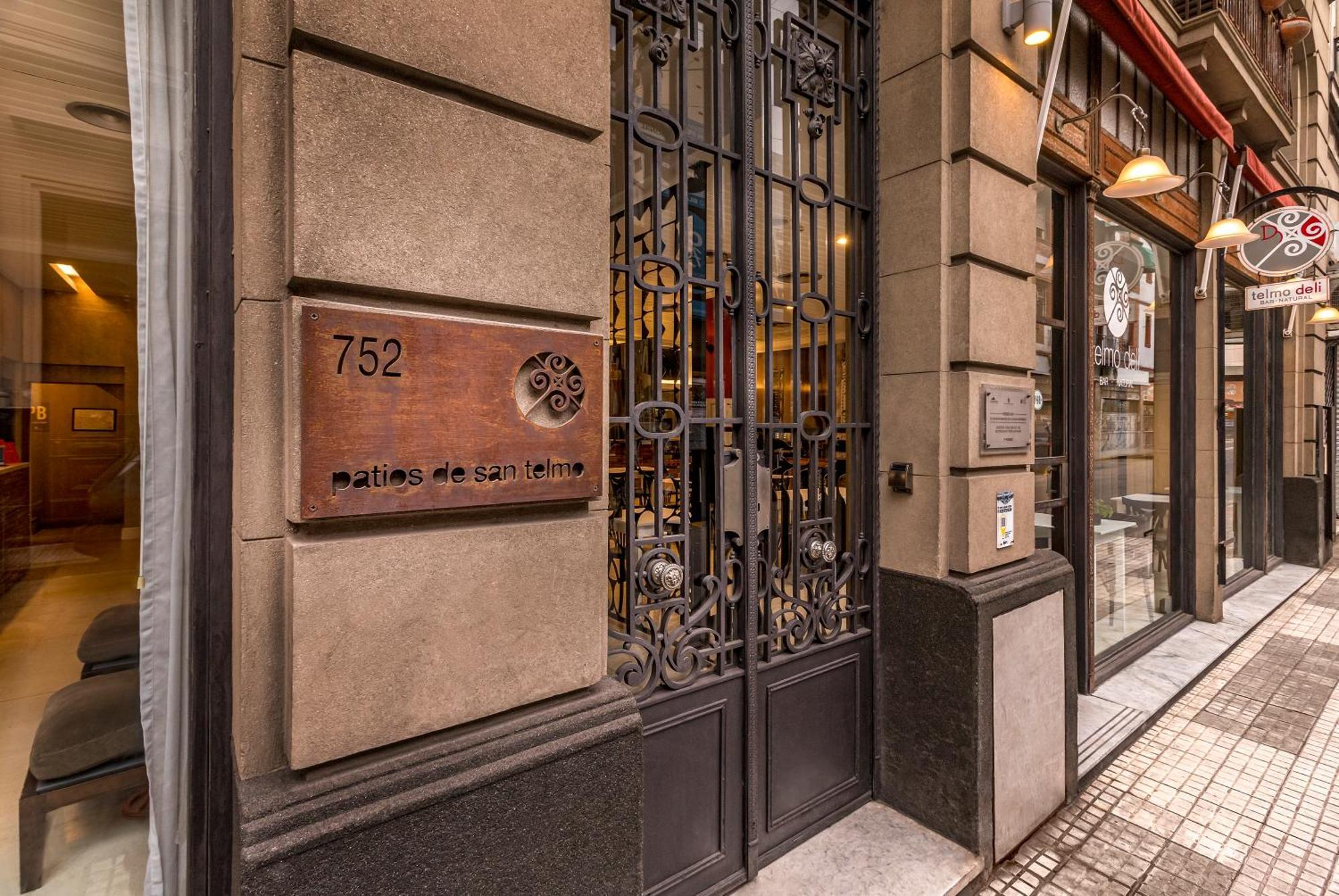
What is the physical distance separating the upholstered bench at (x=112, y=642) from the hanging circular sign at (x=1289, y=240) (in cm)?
973

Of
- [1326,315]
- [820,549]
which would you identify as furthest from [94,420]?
[1326,315]

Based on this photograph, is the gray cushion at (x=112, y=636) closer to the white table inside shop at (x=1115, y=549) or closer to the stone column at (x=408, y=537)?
the stone column at (x=408, y=537)

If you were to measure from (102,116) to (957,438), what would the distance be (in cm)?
358

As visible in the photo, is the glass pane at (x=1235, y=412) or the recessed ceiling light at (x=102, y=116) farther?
the glass pane at (x=1235, y=412)

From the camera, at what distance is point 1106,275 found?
18.4ft

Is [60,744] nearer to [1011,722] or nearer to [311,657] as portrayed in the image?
[311,657]

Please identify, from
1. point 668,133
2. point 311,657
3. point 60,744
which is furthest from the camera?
point 668,133

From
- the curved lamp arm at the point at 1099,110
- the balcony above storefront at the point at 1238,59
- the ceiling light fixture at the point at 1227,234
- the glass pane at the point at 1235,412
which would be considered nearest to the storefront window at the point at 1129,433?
the ceiling light fixture at the point at 1227,234

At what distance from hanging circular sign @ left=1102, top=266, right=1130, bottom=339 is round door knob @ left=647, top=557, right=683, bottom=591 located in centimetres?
512

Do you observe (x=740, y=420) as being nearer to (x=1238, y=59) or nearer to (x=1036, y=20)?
(x=1036, y=20)

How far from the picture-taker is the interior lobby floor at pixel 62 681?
1.75m

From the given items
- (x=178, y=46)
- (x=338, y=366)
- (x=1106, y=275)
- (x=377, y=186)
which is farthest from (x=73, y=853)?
(x=1106, y=275)

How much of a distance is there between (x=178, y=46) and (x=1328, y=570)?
50.2ft

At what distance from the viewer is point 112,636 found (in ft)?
5.98
